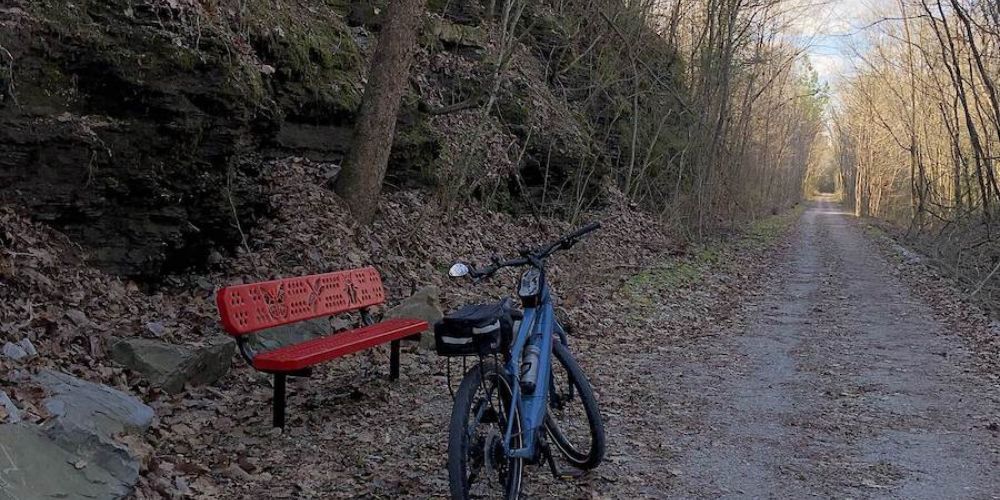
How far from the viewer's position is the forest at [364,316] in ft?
14.4

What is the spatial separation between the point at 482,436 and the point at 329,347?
1905 millimetres

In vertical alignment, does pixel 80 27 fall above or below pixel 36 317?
above

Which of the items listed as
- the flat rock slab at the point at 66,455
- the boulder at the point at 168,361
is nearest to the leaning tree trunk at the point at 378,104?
the boulder at the point at 168,361

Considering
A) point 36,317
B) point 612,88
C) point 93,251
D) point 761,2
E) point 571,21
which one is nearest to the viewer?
point 36,317

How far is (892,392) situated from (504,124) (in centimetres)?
949

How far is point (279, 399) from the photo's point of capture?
5.17 m

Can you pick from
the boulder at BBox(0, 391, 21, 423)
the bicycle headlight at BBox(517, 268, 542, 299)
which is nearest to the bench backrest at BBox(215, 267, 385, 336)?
the boulder at BBox(0, 391, 21, 423)

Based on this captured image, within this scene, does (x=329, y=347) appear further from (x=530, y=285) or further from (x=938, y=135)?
(x=938, y=135)

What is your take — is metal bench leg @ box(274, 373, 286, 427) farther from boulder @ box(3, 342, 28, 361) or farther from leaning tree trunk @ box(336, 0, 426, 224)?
leaning tree trunk @ box(336, 0, 426, 224)

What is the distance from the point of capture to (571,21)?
1727 centimetres

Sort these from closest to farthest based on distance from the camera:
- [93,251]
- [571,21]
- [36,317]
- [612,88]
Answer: [36,317] → [93,251] → [571,21] → [612,88]

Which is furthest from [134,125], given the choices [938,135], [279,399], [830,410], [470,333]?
[938,135]

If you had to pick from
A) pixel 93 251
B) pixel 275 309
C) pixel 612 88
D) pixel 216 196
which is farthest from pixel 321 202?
pixel 612 88

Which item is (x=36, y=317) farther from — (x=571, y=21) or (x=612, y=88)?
(x=612, y=88)
